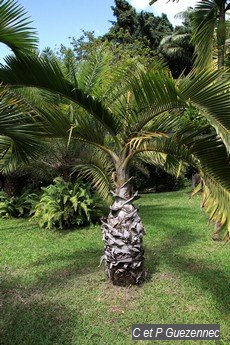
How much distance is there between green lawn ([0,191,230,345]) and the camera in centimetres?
356

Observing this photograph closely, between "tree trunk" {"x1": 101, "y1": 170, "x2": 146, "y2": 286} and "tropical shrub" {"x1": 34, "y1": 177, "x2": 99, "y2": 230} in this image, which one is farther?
"tropical shrub" {"x1": 34, "y1": 177, "x2": 99, "y2": 230}

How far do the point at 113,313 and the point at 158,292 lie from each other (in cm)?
67

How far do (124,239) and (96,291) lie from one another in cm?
68

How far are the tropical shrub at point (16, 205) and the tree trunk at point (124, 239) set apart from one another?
16.5 ft

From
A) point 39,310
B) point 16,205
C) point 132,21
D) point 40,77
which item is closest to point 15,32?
point 40,77

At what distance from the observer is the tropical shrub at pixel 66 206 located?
741 cm

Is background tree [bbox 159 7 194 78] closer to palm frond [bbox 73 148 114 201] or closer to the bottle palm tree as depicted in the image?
palm frond [bbox 73 148 114 201]

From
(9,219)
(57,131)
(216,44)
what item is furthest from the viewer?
(9,219)

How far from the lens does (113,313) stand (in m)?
3.81

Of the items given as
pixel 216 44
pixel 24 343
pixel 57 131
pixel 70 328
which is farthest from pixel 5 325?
pixel 216 44

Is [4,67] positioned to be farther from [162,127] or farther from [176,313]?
[176,313]

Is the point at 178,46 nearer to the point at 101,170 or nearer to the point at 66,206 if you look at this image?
the point at 66,206

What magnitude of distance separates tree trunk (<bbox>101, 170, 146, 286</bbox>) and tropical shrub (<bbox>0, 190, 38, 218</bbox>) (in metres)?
5.02

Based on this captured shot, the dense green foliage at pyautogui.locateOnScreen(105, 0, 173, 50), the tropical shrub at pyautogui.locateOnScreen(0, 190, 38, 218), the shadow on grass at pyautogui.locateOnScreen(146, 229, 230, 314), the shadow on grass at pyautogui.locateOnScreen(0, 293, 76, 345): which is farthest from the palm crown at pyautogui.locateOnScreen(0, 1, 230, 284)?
the dense green foliage at pyautogui.locateOnScreen(105, 0, 173, 50)
